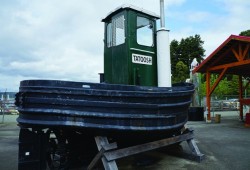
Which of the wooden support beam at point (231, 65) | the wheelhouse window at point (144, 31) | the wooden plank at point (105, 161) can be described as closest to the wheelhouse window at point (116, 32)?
the wheelhouse window at point (144, 31)

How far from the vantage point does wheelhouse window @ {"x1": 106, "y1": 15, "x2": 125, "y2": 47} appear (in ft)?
17.1

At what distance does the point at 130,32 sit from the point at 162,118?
183 centimetres

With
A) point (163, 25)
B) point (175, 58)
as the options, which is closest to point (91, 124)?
point (163, 25)

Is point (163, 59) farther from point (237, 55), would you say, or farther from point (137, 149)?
point (237, 55)

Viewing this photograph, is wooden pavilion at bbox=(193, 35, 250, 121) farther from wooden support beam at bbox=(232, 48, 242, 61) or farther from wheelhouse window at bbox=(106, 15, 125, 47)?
wheelhouse window at bbox=(106, 15, 125, 47)

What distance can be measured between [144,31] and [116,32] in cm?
60

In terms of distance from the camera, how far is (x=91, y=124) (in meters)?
3.83

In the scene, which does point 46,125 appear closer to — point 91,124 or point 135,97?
point 91,124

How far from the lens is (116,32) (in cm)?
541

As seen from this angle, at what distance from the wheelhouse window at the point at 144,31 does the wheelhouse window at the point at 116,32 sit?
1.12 ft

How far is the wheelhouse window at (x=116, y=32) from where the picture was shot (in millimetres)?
5211

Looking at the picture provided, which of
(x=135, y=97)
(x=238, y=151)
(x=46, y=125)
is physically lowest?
(x=238, y=151)

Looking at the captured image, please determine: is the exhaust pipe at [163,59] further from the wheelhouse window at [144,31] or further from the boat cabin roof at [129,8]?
the boat cabin roof at [129,8]

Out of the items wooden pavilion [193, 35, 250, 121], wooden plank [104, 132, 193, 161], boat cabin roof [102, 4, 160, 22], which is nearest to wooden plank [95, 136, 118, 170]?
wooden plank [104, 132, 193, 161]
